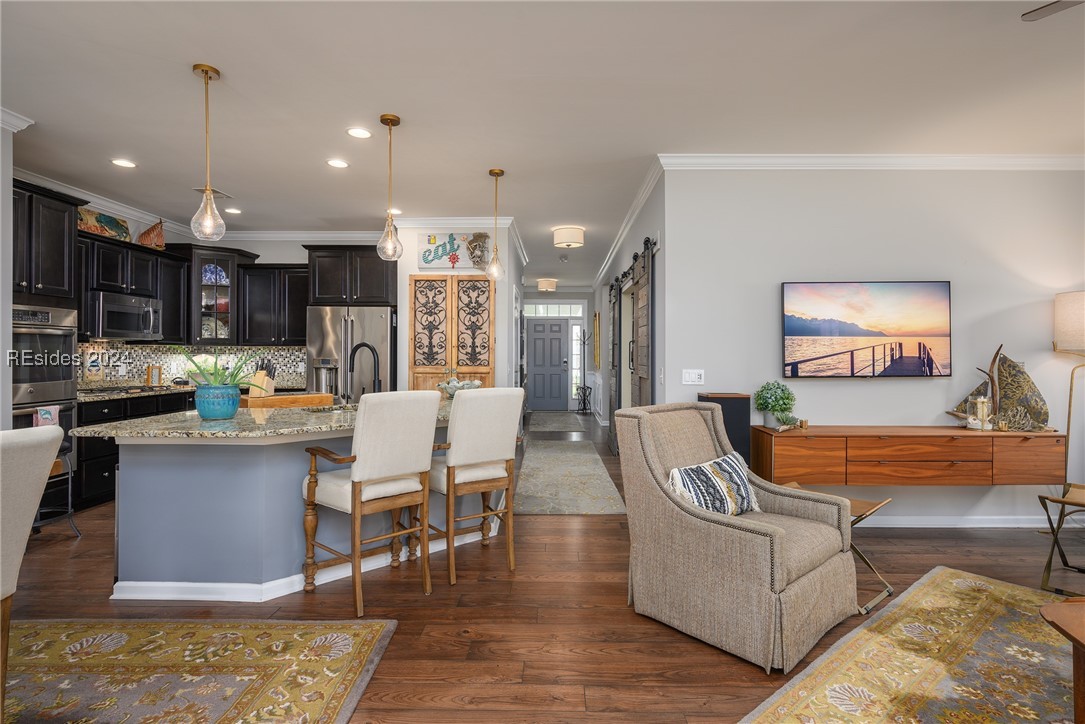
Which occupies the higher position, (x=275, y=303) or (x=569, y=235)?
(x=569, y=235)

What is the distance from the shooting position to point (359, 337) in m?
5.80

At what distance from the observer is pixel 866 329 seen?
12.8ft

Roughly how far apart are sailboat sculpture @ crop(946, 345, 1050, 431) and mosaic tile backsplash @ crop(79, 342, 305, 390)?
21.3ft

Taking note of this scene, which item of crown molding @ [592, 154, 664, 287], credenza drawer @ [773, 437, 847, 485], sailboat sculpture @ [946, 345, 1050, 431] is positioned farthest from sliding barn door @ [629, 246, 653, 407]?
sailboat sculpture @ [946, 345, 1050, 431]

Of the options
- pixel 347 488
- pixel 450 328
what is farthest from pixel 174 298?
pixel 347 488

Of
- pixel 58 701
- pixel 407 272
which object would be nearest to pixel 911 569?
pixel 58 701

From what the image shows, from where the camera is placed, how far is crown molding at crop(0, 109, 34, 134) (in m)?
3.22

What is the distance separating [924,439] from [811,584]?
6.23ft

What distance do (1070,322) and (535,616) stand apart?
3988 mm

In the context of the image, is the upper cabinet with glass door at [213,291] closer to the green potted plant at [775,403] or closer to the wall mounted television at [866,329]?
the green potted plant at [775,403]

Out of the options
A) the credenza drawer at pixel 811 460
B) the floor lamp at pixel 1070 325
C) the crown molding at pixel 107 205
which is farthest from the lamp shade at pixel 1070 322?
the crown molding at pixel 107 205

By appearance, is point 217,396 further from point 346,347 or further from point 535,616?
point 346,347

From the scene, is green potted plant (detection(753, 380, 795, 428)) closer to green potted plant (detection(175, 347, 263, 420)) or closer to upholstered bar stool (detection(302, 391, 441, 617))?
upholstered bar stool (detection(302, 391, 441, 617))

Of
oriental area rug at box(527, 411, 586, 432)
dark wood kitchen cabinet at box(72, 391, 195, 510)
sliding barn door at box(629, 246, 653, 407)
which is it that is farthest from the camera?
oriental area rug at box(527, 411, 586, 432)
